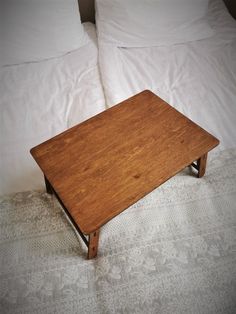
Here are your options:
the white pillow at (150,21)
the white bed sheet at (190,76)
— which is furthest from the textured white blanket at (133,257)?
the white pillow at (150,21)

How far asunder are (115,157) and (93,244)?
1.15 ft

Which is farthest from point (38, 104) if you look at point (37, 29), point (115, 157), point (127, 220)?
point (127, 220)

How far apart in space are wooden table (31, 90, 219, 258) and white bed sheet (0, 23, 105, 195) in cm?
22

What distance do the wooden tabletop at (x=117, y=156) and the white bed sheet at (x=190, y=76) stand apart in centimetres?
37

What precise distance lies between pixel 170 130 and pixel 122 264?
1.99ft

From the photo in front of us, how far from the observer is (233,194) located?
4.28 feet

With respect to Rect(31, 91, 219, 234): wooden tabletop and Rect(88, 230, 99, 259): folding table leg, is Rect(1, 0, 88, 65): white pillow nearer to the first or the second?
Rect(31, 91, 219, 234): wooden tabletop

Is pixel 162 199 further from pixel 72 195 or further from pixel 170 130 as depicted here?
pixel 72 195

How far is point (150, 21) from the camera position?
173 cm

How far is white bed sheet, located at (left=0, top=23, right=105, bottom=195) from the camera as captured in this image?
1323mm

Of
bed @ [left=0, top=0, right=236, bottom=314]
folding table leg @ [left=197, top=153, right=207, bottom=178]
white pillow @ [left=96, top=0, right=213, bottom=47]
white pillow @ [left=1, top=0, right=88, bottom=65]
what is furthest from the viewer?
white pillow @ [left=96, top=0, right=213, bottom=47]

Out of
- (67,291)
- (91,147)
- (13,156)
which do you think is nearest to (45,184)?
(13,156)

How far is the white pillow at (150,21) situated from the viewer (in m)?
1.70

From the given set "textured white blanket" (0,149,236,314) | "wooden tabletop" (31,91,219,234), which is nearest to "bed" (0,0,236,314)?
"textured white blanket" (0,149,236,314)
